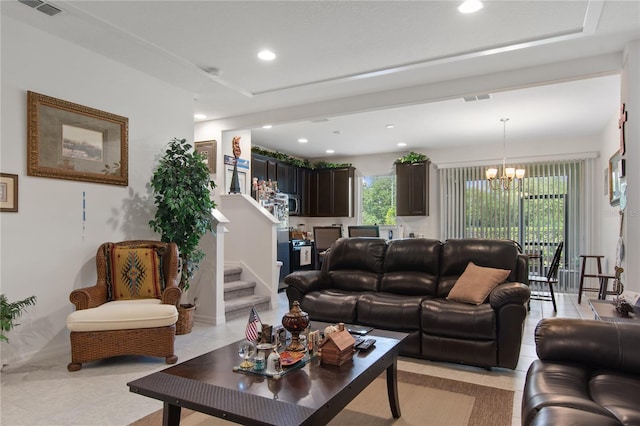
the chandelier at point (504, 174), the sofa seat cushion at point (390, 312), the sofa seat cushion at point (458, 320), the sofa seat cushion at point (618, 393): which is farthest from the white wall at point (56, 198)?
the chandelier at point (504, 174)

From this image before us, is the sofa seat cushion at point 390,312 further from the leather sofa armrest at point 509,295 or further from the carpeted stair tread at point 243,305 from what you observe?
the carpeted stair tread at point 243,305

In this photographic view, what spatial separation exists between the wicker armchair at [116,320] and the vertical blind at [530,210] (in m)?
5.92

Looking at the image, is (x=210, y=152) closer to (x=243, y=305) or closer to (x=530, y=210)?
(x=243, y=305)

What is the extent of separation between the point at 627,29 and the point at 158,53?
3.95 m

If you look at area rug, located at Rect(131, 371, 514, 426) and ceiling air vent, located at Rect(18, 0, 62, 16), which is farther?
ceiling air vent, located at Rect(18, 0, 62, 16)

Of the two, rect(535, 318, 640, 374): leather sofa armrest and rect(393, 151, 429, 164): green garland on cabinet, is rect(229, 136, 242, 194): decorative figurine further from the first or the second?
rect(535, 318, 640, 374): leather sofa armrest

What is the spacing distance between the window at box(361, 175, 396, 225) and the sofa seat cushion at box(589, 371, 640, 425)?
23.4ft

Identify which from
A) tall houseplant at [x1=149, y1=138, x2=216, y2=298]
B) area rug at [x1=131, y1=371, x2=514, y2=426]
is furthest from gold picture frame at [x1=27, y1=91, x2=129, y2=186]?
area rug at [x1=131, y1=371, x2=514, y2=426]

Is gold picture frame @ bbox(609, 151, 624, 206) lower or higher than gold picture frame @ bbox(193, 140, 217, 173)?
lower

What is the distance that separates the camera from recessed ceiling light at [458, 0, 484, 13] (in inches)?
115

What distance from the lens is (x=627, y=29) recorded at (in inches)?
128

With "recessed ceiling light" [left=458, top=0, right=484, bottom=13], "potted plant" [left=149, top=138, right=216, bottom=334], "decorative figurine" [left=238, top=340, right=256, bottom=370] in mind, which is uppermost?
"recessed ceiling light" [left=458, top=0, right=484, bottom=13]

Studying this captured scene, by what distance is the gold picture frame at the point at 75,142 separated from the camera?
3.39 meters

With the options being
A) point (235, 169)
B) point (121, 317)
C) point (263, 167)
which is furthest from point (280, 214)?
point (121, 317)
